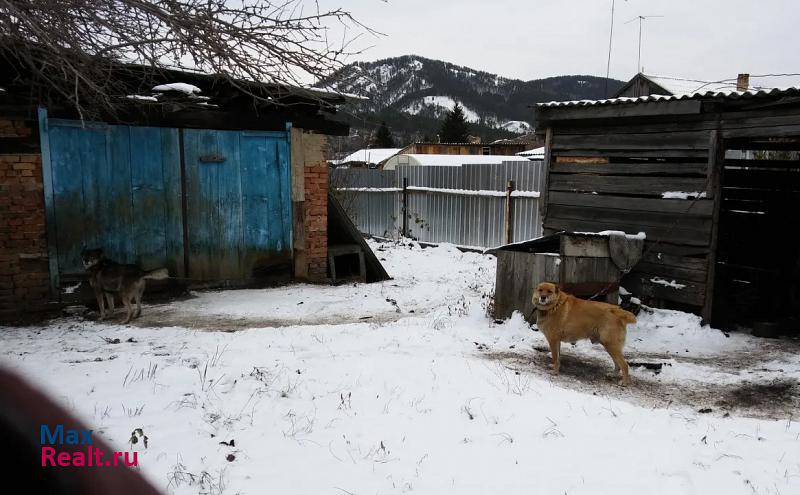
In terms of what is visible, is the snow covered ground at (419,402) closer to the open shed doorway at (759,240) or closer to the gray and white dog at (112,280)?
the gray and white dog at (112,280)

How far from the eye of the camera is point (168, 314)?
7.68m

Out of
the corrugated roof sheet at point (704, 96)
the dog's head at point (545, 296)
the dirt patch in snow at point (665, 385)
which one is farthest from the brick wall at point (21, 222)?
the corrugated roof sheet at point (704, 96)

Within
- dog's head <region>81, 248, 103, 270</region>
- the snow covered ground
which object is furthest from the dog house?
dog's head <region>81, 248, 103, 270</region>

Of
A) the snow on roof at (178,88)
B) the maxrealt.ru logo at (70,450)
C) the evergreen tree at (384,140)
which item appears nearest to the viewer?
the maxrealt.ru logo at (70,450)

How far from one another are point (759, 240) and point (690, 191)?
3.11 m

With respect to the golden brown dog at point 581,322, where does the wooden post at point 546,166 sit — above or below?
above

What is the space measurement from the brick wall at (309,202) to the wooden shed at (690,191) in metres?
3.84

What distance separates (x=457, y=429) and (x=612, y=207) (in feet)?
18.1

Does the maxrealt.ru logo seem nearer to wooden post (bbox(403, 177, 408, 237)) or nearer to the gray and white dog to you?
the gray and white dog

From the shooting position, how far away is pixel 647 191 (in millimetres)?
8141

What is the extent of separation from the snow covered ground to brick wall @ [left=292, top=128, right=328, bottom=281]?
7.33 feet

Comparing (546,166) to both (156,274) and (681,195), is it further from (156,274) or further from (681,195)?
(156,274)

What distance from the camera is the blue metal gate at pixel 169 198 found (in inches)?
311

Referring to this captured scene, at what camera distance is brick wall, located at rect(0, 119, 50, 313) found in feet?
24.5
